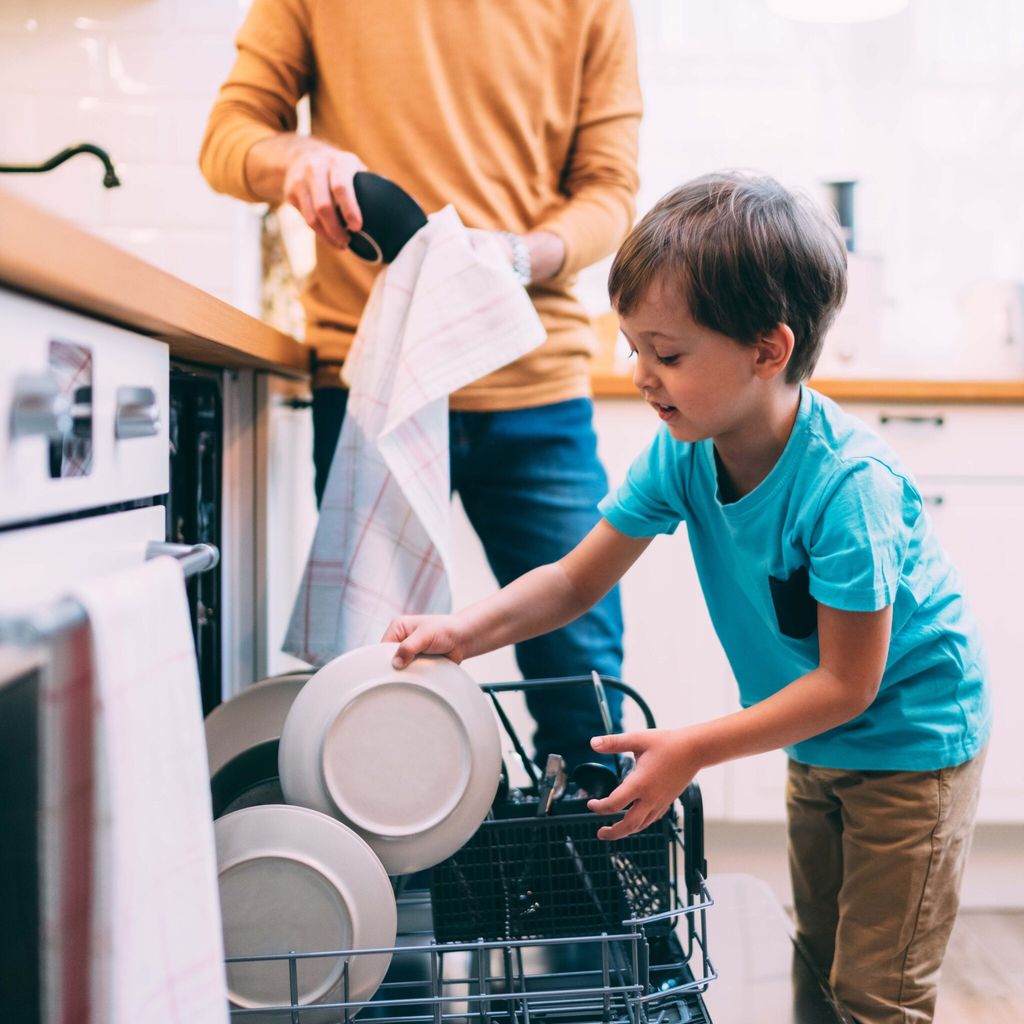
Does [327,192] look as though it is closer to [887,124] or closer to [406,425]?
[406,425]

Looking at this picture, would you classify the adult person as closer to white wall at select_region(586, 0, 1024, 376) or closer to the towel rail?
the towel rail

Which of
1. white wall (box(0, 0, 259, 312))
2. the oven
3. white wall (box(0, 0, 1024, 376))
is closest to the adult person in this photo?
the oven

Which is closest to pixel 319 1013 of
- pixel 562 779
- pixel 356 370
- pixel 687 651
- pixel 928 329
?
pixel 562 779

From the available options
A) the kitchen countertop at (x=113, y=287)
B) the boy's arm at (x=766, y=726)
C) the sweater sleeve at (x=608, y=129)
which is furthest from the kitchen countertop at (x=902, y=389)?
the boy's arm at (x=766, y=726)

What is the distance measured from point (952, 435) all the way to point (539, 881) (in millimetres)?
1359

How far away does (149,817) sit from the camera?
0.57 metres

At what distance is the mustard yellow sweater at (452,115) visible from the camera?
1.31 meters

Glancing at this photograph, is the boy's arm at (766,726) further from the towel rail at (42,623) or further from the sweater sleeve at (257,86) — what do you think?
the sweater sleeve at (257,86)

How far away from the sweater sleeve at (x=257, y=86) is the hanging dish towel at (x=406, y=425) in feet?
0.89

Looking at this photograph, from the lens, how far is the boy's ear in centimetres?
92

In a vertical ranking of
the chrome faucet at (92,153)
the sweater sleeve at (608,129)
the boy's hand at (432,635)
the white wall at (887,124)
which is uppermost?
the white wall at (887,124)

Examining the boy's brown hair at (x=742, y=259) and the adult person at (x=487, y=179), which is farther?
the adult person at (x=487, y=179)

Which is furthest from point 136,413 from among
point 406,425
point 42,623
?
point 406,425

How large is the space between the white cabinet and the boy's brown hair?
1006 mm
